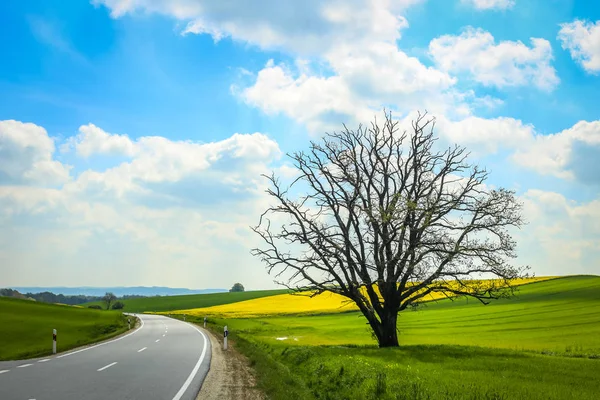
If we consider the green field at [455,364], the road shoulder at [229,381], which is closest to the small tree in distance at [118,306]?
the green field at [455,364]

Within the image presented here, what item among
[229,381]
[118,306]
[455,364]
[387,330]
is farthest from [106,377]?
[118,306]

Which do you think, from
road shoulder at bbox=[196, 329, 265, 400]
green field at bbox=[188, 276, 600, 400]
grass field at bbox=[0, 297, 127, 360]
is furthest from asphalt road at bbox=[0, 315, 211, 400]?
grass field at bbox=[0, 297, 127, 360]

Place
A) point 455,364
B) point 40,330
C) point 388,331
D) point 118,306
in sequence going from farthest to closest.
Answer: point 118,306
point 40,330
point 388,331
point 455,364

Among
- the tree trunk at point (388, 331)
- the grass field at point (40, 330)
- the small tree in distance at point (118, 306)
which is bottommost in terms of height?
the small tree in distance at point (118, 306)

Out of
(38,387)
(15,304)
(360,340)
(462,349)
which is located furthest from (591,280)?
(15,304)

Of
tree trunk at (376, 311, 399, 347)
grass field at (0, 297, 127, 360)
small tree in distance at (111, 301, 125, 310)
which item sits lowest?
small tree in distance at (111, 301, 125, 310)

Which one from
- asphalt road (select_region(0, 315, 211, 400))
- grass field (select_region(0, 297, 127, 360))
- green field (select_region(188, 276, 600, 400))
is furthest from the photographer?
grass field (select_region(0, 297, 127, 360))

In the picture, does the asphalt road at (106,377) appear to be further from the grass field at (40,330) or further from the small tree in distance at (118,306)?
the small tree in distance at (118,306)

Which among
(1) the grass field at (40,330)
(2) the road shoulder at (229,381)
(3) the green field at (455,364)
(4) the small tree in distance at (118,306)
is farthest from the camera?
(4) the small tree in distance at (118,306)

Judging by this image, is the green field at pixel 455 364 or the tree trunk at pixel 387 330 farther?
the tree trunk at pixel 387 330

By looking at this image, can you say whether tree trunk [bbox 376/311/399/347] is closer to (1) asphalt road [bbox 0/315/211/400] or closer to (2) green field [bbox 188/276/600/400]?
(2) green field [bbox 188/276/600/400]

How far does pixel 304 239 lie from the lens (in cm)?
2514

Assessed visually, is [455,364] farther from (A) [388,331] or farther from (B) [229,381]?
(B) [229,381]

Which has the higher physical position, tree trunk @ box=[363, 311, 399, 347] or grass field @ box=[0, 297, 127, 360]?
tree trunk @ box=[363, 311, 399, 347]
